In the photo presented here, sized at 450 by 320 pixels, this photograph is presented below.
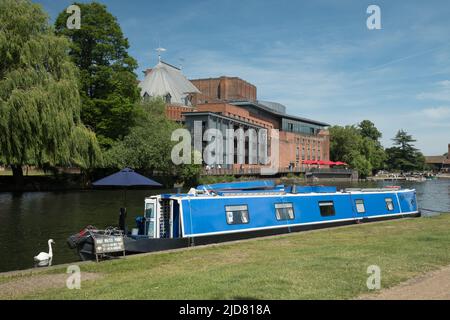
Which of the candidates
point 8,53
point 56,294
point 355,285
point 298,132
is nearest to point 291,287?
point 355,285

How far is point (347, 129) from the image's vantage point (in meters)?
128

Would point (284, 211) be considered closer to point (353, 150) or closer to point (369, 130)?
point (353, 150)

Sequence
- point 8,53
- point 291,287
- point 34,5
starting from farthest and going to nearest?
point 34,5, point 8,53, point 291,287

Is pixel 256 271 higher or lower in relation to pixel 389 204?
lower

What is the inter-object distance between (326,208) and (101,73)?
3586cm

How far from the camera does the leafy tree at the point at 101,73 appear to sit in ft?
164

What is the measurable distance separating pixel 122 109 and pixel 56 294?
142ft

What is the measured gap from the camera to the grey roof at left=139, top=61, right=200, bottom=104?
105m

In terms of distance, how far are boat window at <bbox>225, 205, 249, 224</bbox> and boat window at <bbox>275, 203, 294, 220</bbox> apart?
6.08ft

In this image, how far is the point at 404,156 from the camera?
15312 cm

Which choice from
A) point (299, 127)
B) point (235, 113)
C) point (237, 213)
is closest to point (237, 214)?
point (237, 213)
